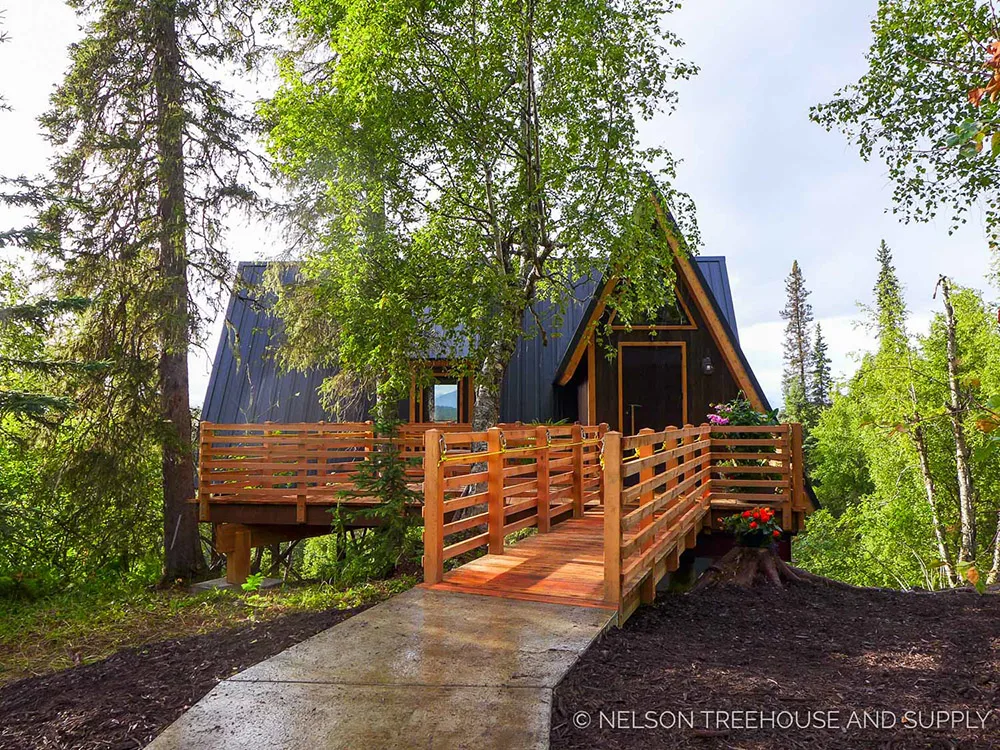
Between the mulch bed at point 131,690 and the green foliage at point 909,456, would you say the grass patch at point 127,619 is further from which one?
the green foliage at point 909,456

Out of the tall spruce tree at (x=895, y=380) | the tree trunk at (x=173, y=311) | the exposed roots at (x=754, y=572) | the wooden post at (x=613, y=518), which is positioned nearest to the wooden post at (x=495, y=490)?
the wooden post at (x=613, y=518)

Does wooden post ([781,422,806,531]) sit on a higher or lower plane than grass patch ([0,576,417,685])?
higher

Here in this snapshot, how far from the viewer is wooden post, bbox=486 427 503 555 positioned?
663cm

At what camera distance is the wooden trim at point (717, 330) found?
1295cm

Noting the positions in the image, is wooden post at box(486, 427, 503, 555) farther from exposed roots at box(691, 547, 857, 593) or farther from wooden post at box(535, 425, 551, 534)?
exposed roots at box(691, 547, 857, 593)

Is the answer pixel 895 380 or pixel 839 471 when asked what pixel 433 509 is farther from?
pixel 839 471

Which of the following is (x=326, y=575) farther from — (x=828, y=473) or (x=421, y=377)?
(x=828, y=473)

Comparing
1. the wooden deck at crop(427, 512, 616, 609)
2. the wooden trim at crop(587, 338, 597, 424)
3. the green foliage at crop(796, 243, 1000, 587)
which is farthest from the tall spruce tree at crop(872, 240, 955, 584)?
the wooden deck at crop(427, 512, 616, 609)

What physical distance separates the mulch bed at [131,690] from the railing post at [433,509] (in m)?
0.78

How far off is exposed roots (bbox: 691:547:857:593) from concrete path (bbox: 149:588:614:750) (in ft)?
14.2

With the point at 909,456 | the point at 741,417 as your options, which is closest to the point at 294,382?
the point at 741,417

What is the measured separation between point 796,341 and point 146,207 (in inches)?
1821

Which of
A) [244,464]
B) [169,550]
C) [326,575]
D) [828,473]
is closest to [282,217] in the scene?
[244,464]

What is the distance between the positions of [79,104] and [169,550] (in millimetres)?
7541
